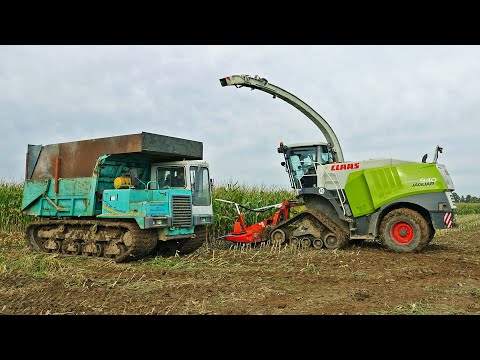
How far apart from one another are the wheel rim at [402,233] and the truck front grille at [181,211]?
4.76 meters

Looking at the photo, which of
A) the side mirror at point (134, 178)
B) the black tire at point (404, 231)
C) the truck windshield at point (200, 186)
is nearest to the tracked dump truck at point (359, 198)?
the black tire at point (404, 231)

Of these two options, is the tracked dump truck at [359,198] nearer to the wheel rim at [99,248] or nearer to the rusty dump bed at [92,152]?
the rusty dump bed at [92,152]

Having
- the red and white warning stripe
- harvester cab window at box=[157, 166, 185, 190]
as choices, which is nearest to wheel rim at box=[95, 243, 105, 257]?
harvester cab window at box=[157, 166, 185, 190]

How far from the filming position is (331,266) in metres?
8.47

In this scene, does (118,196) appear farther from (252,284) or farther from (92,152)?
(252,284)

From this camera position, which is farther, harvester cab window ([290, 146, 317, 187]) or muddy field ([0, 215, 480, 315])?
harvester cab window ([290, 146, 317, 187])

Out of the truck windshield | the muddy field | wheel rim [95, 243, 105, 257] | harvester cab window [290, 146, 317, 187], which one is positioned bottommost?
the muddy field

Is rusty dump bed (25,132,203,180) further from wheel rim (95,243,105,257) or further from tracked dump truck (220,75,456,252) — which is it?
tracked dump truck (220,75,456,252)

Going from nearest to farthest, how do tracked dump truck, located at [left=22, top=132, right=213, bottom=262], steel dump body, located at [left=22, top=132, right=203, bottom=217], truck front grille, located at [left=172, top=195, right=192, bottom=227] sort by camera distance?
1. tracked dump truck, located at [left=22, top=132, right=213, bottom=262]
2. truck front grille, located at [left=172, top=195, right=192, bottom=227]
3. steel dump body, located at [left=22, top=132, right=203, bottom=217]

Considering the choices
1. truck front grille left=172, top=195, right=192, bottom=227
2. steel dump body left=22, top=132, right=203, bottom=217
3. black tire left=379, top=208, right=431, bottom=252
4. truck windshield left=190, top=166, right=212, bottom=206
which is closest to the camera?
truck front grille left=172, top=195, right=192, bottom=227

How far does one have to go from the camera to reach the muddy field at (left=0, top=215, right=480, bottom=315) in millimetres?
5301

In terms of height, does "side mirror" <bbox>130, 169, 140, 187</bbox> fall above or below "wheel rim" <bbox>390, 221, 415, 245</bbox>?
above

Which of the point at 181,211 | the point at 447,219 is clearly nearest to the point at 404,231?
the point at 447,219

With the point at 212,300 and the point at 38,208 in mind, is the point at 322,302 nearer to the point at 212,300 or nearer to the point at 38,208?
the point at 212,300
